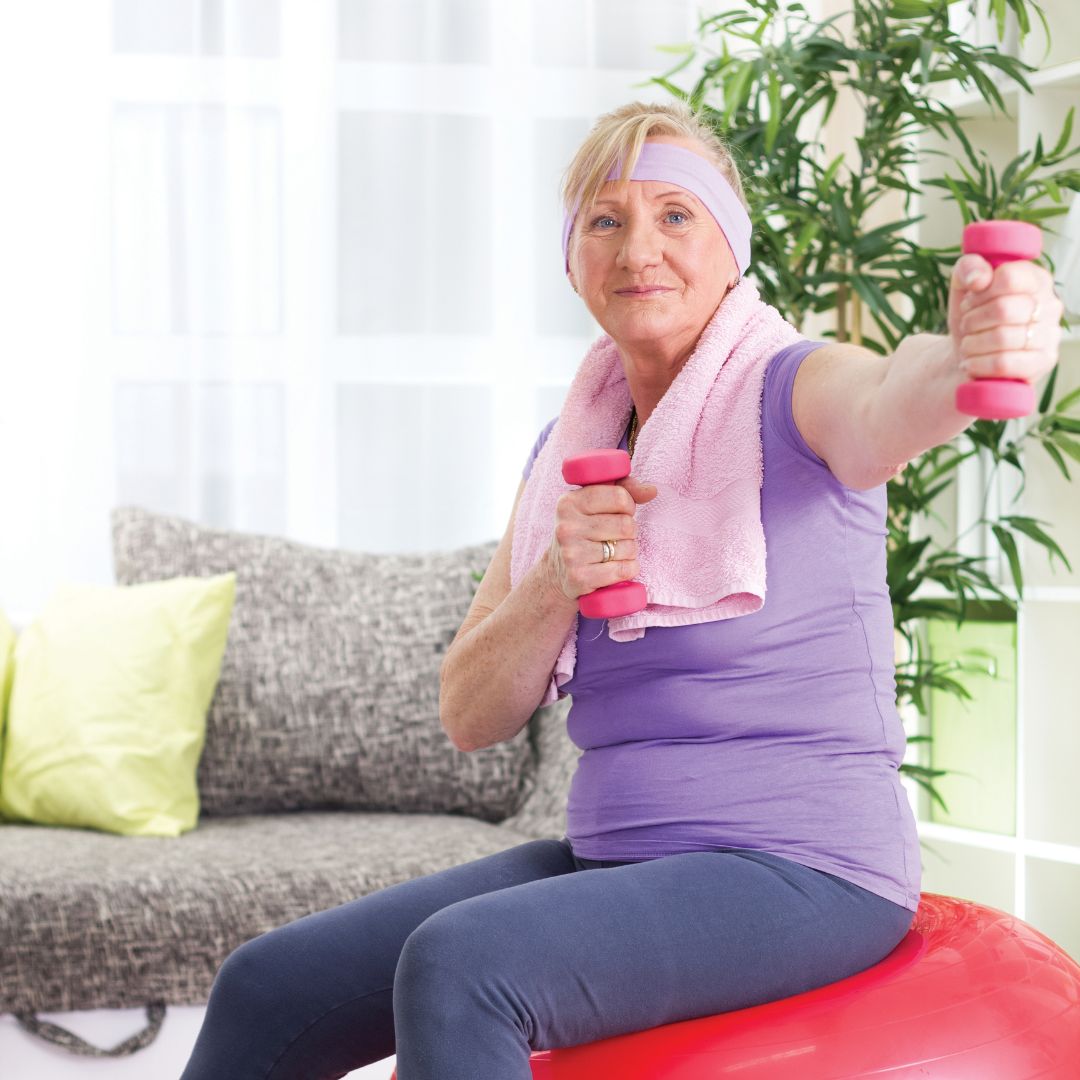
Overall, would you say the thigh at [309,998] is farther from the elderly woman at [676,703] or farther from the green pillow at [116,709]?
the green pillow at [116,709]

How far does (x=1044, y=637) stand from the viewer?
2377mm

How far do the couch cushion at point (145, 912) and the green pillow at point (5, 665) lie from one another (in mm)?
438

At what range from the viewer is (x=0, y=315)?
288 cm

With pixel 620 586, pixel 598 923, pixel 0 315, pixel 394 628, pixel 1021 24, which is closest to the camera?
pixel 598 923

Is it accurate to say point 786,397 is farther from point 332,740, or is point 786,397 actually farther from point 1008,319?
point 332,740

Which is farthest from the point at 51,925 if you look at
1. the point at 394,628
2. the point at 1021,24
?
the point at 1021,24

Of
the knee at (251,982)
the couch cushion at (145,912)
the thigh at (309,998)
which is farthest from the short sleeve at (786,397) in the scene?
the couch cushion at (145,912)

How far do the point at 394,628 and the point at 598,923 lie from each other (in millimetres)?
1584

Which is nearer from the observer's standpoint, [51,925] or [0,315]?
[51,925]

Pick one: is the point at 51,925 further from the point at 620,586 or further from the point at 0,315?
the point at 0,315

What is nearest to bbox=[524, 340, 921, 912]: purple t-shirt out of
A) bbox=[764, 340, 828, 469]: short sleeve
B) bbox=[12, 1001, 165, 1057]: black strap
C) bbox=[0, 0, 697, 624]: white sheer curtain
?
bbox=[764, 340, 828, 469]: short sleeve

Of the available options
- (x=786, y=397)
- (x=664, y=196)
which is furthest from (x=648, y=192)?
(x=786, y=397)

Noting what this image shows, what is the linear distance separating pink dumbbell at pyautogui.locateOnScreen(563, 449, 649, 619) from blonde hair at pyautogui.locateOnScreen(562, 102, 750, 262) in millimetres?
313

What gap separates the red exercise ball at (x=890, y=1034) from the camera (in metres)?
1.00
